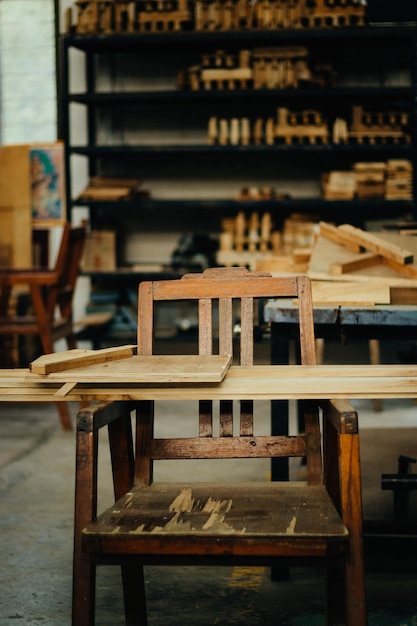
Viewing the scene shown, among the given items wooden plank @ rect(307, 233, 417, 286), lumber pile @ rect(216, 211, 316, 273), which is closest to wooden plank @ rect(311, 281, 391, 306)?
wooden plank @ rect(307, 233, 417, 286)

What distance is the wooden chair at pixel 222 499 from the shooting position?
1.64 metres

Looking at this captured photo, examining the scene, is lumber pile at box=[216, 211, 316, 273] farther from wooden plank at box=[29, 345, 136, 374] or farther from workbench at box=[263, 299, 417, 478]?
wooden plank at box=[29, 345, 136, 374]

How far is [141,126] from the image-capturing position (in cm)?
672

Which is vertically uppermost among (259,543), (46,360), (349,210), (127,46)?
(127,46)

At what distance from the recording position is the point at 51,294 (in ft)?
15.7

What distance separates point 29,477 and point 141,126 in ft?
11.8

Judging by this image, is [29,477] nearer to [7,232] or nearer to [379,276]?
[379,276]

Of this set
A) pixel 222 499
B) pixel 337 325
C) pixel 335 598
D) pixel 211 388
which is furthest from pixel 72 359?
pixel 337 325

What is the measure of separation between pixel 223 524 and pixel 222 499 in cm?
21

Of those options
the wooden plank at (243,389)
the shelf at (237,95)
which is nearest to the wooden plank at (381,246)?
the wooden plank at (243,389)

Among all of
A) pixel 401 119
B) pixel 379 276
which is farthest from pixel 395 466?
pixel 401 119

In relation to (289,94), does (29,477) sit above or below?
below

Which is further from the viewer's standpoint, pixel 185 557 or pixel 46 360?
pixel 46 360

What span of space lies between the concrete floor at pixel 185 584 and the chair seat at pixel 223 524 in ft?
1.88
